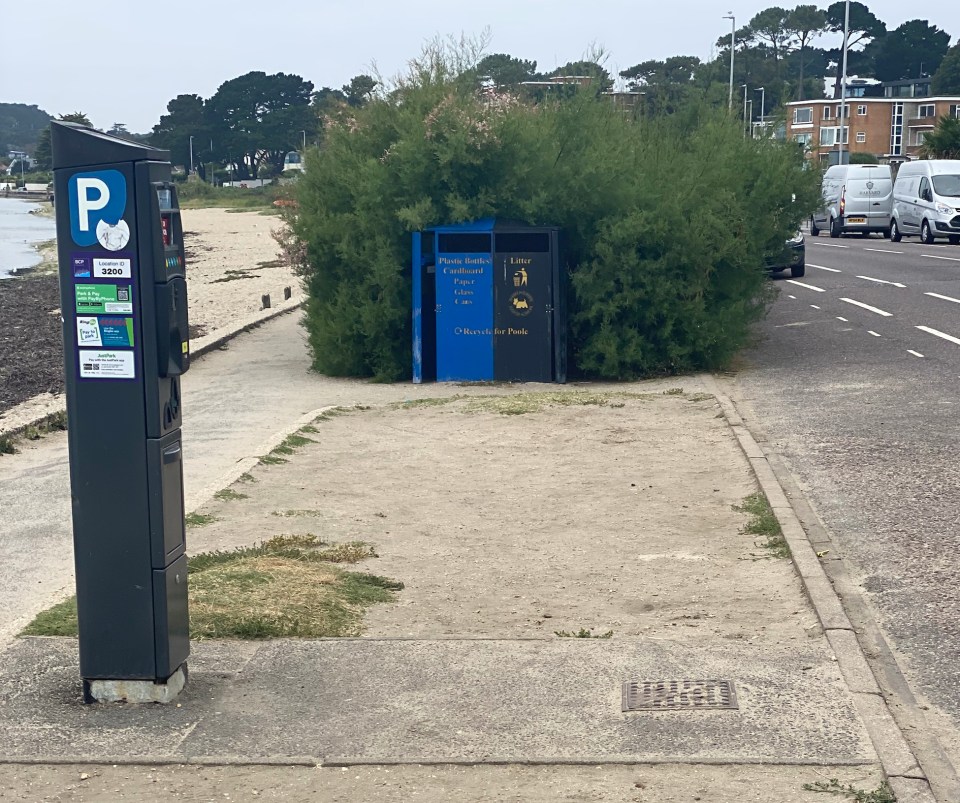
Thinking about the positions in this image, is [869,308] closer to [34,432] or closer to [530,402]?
[530,402]

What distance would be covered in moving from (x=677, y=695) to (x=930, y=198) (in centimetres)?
3590

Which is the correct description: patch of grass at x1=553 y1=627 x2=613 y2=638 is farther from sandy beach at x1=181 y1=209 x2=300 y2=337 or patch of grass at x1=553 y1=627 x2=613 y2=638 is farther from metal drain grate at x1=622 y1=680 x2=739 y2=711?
sandy beach at x1=181 y1=209 x2=300 y2=337

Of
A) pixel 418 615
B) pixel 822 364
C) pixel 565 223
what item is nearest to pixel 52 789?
pixel 418 615

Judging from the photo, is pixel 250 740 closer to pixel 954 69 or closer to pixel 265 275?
pixel 265 275

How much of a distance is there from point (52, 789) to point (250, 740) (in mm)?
706

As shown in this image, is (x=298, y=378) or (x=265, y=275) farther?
(x=265, y=275)

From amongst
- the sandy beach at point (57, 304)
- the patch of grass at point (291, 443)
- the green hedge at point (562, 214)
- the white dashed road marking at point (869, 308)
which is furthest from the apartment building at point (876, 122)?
the patch of grass at point (291, 443)

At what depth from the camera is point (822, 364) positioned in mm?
15352

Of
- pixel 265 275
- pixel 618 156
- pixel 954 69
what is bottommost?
pixel 265 275

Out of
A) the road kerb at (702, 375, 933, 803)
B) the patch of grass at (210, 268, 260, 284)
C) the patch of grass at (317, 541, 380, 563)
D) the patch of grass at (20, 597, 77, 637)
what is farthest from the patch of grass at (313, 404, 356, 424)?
the patch of grass at (210, 268, 260, 284)

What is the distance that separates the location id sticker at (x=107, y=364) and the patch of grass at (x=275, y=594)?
58.5 inches

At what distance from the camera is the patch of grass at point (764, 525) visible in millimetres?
7379

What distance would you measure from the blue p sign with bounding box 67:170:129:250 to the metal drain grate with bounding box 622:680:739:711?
2663mm

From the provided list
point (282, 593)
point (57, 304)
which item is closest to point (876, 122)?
point (57, 304)
